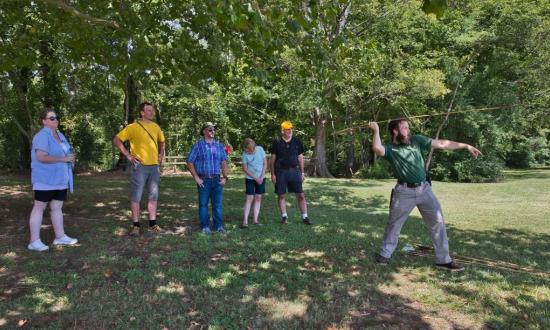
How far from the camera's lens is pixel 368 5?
2086cm

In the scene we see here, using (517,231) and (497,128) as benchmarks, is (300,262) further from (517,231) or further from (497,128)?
(497,128)

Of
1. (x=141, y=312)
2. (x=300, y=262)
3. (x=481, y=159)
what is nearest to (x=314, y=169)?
(x=481, y=159)

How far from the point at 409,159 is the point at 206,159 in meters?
3.15

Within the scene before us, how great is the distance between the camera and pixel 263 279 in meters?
4.91

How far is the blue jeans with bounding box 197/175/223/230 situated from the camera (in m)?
7.18

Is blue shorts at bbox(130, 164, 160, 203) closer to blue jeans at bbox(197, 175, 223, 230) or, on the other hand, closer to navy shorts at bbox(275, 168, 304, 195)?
blue jeans at bbox(197, 175, 223, 230)

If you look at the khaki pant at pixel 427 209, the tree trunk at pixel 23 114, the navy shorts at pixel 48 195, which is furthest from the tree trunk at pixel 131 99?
the khaki pant at pixel 427 209

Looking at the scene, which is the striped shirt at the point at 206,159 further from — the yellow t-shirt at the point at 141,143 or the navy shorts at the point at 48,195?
the navy shorts at the point at 48,195

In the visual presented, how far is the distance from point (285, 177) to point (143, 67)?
125 inches

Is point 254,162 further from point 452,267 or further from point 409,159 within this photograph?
point 452,267

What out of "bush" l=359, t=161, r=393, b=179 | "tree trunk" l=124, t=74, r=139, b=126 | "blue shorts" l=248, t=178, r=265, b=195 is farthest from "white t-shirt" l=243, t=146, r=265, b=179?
"bush" l=359, t=161, r=393, b=179

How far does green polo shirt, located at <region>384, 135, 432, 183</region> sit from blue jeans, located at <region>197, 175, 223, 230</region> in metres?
2.83

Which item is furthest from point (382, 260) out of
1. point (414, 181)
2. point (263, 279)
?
point (263, 279)

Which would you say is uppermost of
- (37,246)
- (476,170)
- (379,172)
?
(476,170)
